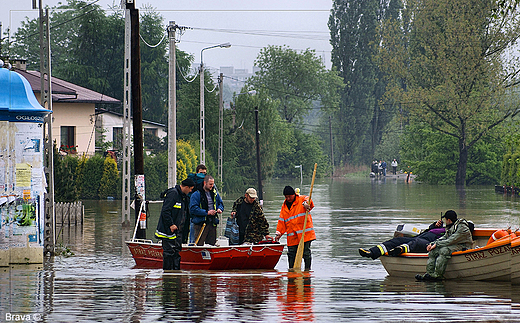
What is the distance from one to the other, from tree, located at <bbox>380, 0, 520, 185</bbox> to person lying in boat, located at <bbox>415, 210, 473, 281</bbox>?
55537mm

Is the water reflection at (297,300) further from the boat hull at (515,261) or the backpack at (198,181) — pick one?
the boat hull at (515,261)

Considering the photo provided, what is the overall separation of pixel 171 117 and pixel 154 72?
2166 inches

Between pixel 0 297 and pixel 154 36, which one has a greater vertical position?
pixel 154 36

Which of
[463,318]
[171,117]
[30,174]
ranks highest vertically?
[171,117]

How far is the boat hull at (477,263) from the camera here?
1359 centimetres

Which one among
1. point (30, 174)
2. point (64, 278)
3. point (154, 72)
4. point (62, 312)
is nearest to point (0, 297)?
point (62, 312)

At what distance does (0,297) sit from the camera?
1088 cm

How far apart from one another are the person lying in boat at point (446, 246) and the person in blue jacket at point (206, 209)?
4287 millimetres

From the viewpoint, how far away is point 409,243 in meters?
15.2

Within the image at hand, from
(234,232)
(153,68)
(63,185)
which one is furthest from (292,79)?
(234,232)

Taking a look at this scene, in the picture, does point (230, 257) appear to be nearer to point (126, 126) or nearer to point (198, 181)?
point (198, 181)

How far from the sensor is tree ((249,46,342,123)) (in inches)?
4483

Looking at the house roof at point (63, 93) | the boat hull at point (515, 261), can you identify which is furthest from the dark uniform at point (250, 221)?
the house roof at point (63, 93)

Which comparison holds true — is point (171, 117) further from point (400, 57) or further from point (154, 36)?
point (154, 36)
